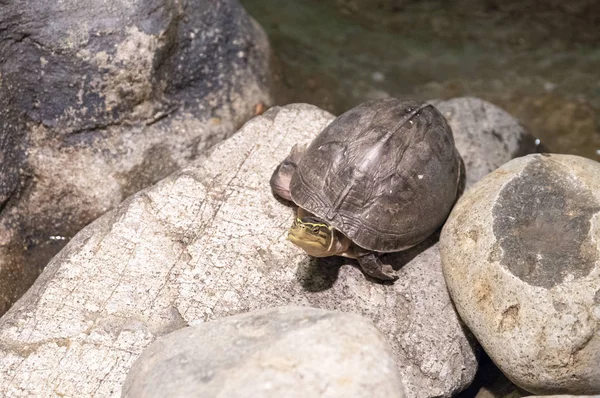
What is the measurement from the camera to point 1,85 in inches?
182

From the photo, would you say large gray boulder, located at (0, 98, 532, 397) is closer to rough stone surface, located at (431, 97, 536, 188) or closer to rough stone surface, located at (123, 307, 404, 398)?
Answer: rough stone surface, located at (123, 307, 404, 398)

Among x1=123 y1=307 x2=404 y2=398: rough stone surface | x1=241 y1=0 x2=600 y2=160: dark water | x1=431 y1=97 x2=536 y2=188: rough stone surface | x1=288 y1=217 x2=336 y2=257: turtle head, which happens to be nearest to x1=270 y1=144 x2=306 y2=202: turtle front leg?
x1=288 y1=217 x2=336 y2=257: turtle head

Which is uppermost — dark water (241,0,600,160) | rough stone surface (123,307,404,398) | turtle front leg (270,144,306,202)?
rough stone surface (123,307,404,398)

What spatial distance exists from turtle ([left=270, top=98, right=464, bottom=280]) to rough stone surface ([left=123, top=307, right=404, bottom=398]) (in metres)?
0.75

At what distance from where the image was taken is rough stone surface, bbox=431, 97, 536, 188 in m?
5.06

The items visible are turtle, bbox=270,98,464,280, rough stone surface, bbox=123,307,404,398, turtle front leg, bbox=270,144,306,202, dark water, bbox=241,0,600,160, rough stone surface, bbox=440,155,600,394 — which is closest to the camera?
rough stone surface, bbox=123,307,404,398

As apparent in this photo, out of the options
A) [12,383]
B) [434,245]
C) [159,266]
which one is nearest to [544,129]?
[434,245]

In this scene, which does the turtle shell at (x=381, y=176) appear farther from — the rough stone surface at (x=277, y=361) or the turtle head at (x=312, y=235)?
the rough stone surface at (x=277, y=361)

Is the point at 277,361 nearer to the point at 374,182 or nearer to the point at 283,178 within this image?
the point at 374,182

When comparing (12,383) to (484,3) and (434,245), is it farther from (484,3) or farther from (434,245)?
(484,3)

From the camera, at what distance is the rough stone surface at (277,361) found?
113 inches

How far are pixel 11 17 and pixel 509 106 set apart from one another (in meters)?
4.55

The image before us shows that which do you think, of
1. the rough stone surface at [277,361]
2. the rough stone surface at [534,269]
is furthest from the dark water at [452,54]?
the rough stone surface at [277,361]

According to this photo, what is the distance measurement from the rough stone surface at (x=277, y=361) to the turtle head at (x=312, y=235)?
1.73 feet
